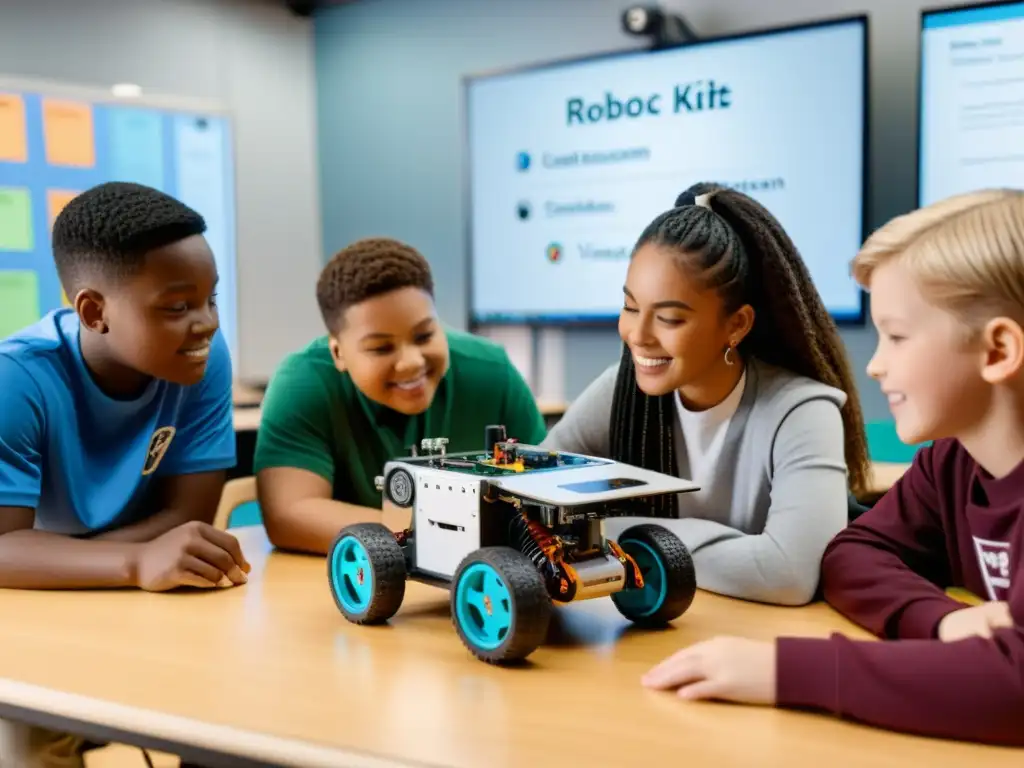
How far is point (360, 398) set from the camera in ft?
5.28

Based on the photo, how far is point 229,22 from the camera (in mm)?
4004

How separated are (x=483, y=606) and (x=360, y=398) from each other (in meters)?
0.70

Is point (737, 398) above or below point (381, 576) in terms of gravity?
above

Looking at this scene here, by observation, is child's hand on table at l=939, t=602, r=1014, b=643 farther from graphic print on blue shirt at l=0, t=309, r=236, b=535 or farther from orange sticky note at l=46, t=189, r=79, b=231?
orange sticky note at l=46, t=189, r=79, b=231

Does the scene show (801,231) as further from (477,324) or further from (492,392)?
(492,392)

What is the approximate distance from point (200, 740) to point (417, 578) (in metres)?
0.32

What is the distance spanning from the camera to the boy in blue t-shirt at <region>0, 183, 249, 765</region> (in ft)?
4.14

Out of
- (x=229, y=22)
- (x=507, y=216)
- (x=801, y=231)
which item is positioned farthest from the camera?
(x=229, y=22)

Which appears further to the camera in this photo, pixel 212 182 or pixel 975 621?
pixel 212 182

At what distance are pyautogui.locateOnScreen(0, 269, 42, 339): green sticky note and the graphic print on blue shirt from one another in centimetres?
205

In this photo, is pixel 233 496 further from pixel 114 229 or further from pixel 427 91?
pixel 427 91

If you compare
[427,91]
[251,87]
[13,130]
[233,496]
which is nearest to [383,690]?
[233,496]

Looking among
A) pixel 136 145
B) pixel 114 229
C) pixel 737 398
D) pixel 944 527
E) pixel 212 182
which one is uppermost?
pixel 136 145

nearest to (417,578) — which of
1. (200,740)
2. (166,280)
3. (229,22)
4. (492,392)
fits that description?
(200,740)
